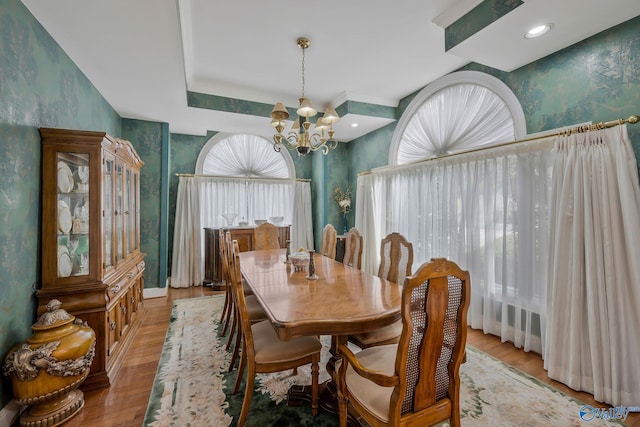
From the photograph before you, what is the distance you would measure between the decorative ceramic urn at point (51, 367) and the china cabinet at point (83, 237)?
0.67 feet

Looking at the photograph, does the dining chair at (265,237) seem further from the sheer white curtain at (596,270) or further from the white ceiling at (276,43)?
the sheer white curtain at (596,270)

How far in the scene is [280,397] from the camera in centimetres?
194

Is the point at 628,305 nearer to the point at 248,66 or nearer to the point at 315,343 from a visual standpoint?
the point at 315,343

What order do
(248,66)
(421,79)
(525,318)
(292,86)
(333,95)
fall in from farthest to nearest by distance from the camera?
(333,95)
(292,86)
(421,79)
(248,66)
(525,318)

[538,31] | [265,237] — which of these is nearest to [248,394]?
[265,237]

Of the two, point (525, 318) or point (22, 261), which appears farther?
point (525, 318)

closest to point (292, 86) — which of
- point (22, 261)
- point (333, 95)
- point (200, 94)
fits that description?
point (333, 95)

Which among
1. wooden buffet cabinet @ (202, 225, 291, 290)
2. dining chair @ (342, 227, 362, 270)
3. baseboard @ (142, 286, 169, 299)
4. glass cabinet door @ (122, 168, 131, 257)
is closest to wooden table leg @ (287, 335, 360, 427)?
dining chair @ (342, 227, 362, 270)

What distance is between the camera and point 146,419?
1.76m

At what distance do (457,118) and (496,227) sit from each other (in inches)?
54.5

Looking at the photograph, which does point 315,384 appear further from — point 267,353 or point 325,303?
point 325,303

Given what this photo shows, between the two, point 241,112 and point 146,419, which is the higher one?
point 241,112

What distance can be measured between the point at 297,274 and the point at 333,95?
9.11 ft

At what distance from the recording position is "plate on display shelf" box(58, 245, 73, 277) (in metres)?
2.05
